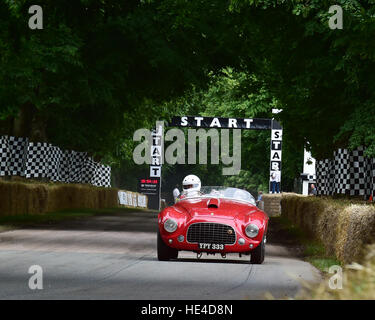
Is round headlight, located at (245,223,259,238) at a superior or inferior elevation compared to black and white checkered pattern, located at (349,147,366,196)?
inferior

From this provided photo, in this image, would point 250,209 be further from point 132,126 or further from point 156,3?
point 132,126

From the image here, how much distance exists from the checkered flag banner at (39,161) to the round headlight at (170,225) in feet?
57.9

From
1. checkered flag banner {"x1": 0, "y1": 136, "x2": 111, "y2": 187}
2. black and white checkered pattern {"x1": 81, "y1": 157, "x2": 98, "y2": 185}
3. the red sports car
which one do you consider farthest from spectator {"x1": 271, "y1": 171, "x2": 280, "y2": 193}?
the red sports car

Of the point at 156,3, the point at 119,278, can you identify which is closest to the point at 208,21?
the point at 156,3

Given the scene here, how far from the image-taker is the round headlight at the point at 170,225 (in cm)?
1489

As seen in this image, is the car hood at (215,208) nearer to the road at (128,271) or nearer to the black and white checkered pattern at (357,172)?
the road at (128,271)

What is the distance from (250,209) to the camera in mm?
15695

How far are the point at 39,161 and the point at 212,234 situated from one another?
21359 millimetres

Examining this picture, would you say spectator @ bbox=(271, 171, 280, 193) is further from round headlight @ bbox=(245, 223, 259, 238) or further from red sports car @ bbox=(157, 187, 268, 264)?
round headlight @ bbox=(245, 223, 259, 238)

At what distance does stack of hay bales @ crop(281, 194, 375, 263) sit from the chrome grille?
1.97 m

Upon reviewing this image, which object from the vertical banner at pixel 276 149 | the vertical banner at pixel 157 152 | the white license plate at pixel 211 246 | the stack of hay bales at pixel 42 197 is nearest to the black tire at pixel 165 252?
the white license plate at pixel 211 246

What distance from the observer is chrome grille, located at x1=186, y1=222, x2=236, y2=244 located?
14773 millimetres

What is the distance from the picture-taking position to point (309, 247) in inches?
778
